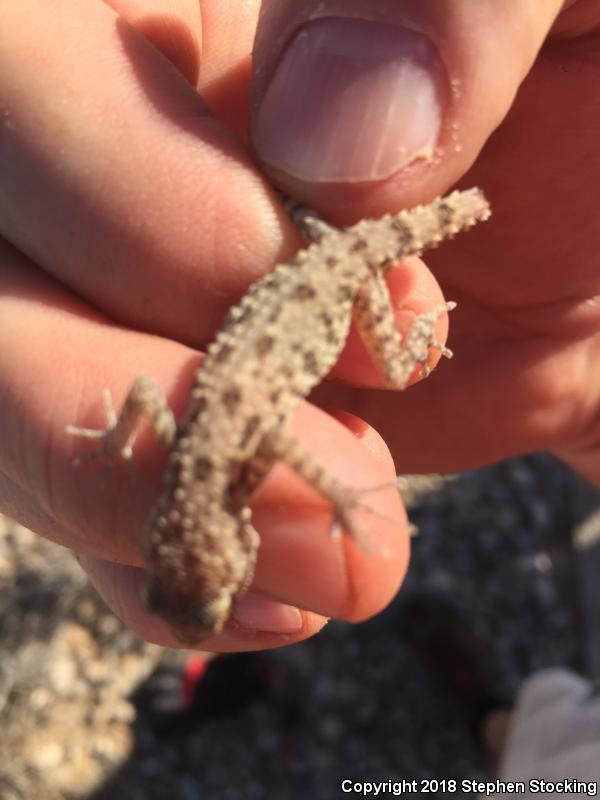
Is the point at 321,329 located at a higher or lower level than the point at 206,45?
lower

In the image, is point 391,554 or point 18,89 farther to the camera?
point 18,89

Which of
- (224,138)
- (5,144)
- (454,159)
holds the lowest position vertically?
(5,144)

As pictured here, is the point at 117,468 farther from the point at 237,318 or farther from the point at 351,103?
the point at 351,103

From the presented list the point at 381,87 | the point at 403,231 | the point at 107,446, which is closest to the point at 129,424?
the point at 107,446

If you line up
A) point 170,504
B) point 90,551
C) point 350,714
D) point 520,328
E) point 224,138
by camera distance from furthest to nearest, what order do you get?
point 350,714
point 520,328
point 90,551
point 224,138
point 170,504

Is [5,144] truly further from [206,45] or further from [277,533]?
[277,533]

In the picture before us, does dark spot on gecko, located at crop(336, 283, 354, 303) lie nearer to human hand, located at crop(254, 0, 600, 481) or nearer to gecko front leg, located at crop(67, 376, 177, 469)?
human hand, located at crop(254, 0, 600, 481)

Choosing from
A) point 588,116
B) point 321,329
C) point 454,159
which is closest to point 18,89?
point 321,329
